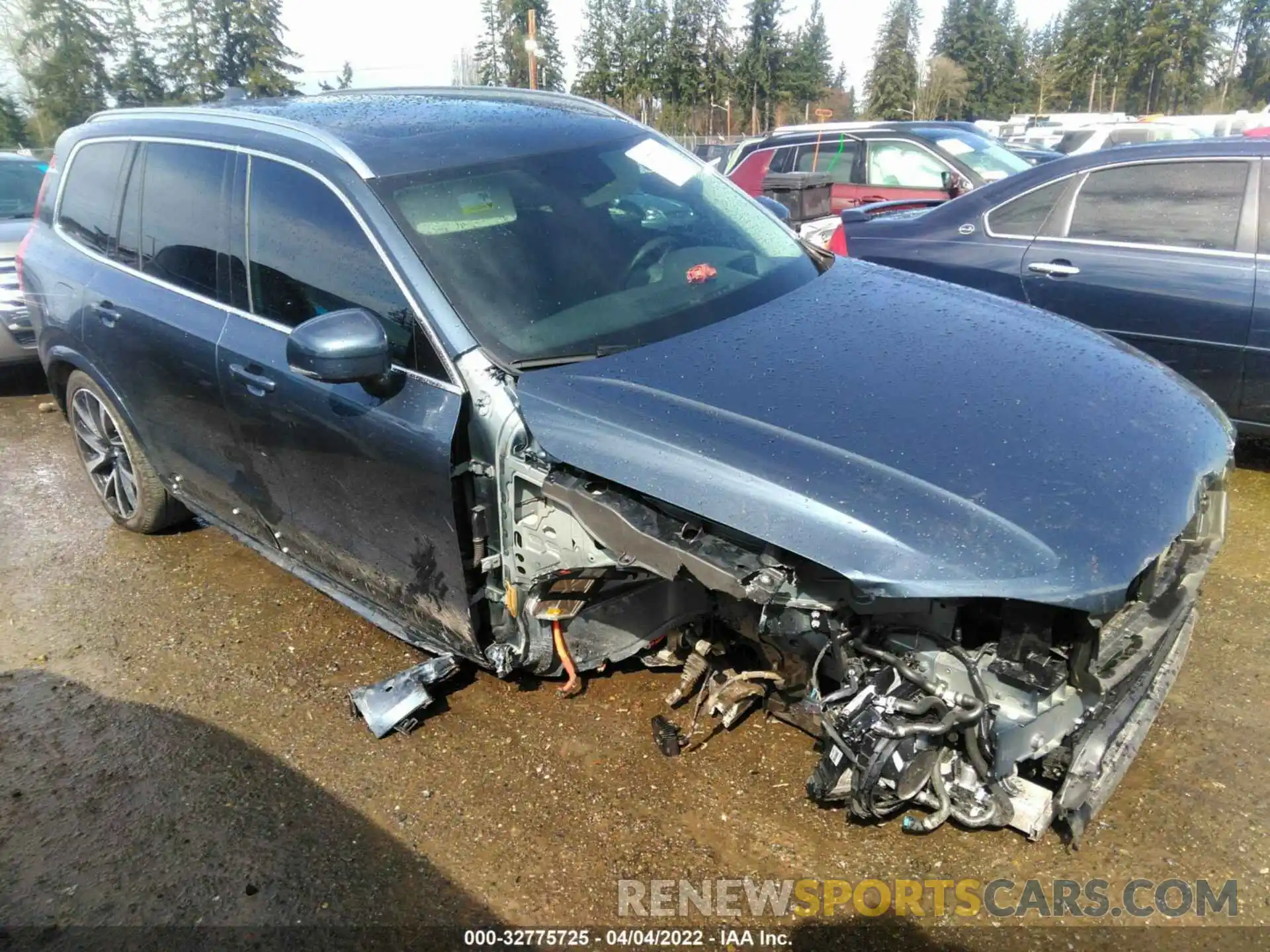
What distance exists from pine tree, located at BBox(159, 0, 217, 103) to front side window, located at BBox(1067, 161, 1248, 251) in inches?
1450

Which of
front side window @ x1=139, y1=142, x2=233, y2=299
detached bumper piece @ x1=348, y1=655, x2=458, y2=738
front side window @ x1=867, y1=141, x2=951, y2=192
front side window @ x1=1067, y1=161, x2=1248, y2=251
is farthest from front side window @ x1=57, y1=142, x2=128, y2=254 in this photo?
front side window @ x1=867, y1=141, x2=951, y2=192

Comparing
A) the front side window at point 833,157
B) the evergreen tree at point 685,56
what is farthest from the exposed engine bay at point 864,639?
the evergreen tree at point 685,56

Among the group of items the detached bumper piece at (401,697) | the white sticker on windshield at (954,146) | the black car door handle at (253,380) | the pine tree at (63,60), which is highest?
the pine tree at (63,60)

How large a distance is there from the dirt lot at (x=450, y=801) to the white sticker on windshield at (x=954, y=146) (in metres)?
5.69

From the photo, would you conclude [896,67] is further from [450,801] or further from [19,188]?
[450,801]

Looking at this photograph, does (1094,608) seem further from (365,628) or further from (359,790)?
(365,628)

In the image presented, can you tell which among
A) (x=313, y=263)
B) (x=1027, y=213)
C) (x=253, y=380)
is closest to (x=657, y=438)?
(x=313, y=263)

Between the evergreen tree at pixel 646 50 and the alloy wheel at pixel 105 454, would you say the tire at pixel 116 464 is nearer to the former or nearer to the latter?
the alloy wheel at pixel 105 454

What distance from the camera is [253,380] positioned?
3205 millimetres

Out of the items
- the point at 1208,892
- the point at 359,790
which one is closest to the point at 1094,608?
the point at 1208,892

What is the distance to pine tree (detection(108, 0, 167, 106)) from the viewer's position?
33.2m

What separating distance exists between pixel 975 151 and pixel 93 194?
7303 mm

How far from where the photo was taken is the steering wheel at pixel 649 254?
3.05 metres

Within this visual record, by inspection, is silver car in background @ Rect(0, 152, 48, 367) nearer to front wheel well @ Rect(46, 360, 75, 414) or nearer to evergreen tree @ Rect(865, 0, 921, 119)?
front wheel well @ Rect(46, 360, 75, 414)
